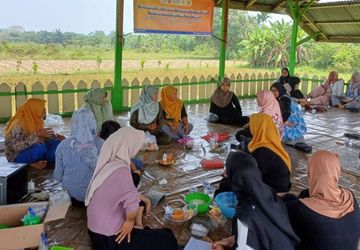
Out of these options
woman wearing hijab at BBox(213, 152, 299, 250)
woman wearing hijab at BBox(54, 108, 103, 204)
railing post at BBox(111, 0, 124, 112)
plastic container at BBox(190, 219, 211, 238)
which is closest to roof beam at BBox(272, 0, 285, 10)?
railing post at BBox(111, 0, 124, 112)

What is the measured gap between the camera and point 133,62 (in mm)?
12719

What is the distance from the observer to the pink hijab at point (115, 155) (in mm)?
2092

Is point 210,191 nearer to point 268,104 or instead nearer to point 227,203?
point 227,203

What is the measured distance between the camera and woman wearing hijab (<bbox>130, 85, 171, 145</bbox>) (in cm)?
497

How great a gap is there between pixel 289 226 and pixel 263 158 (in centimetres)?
112

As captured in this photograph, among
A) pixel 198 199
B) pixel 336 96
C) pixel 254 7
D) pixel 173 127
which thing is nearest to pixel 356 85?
pixel 336 96

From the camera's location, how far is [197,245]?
2410mm

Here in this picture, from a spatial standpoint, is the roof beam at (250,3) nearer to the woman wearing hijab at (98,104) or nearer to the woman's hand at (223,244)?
the woman wearing hijab at (98,104)

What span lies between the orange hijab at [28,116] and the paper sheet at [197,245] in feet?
7.72

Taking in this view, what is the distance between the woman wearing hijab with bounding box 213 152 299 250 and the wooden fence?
18.4 feet

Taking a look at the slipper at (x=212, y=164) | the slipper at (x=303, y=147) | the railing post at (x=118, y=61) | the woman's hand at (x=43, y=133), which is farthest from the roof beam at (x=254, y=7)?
the woman's hand at (x=43, y=133)

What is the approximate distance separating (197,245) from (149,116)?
283 centimetres

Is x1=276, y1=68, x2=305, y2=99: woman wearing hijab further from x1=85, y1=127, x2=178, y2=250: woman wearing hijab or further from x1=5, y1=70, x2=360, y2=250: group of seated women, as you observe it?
x1=85, y1=127, x2=178, y2=250: woman wearing hijab

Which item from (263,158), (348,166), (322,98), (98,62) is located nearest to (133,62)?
(98,62)
